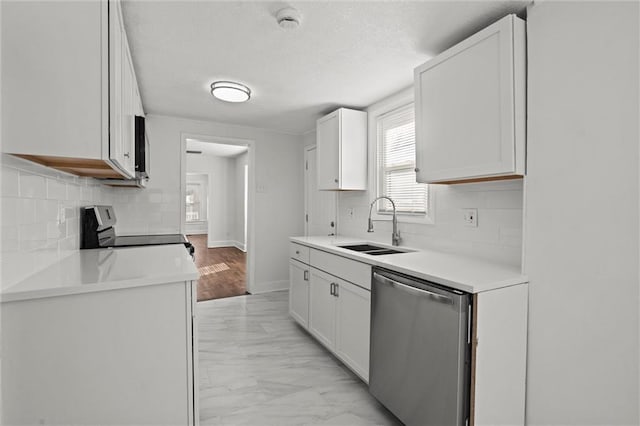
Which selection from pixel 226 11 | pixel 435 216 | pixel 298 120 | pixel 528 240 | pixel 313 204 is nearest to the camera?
pixel 528 240

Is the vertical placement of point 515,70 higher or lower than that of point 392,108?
lower

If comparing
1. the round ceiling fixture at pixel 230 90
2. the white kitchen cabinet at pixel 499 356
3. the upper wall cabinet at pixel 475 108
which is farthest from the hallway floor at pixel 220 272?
the white kitchen cabinet at pixel 499 356

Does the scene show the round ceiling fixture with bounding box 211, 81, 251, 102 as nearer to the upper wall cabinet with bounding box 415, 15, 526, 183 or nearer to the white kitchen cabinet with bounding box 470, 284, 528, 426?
the upper wall cabinet with bounding box 415, 15, 526, 183

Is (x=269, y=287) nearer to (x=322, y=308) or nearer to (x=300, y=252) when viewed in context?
(x=300, y=252)

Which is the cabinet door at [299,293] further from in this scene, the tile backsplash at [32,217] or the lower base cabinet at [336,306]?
the tile backsplash at [32,217]

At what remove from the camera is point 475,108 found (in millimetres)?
1848

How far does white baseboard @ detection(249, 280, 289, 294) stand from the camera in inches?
181

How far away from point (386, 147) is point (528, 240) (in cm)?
178

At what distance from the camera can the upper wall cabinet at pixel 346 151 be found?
331 cm

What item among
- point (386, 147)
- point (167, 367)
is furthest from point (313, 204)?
point (167, 367)

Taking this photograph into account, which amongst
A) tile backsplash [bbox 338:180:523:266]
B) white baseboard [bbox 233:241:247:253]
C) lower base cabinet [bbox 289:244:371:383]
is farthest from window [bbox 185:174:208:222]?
tile backsplash [bbox 338:180:523:266]

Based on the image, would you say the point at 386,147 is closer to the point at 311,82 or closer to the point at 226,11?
the point at 311,82

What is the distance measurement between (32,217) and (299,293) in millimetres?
2236

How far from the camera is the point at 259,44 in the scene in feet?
7.04
